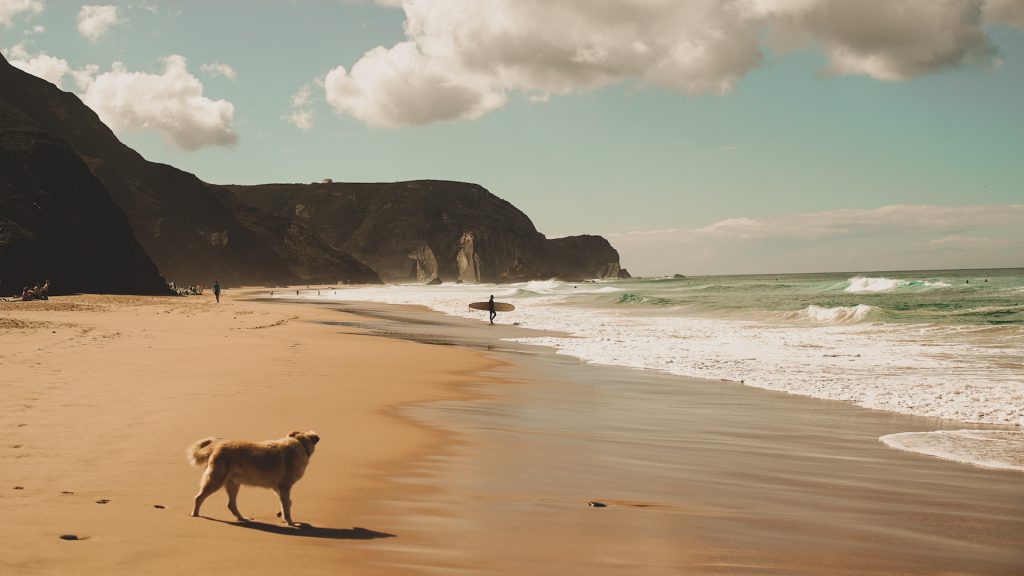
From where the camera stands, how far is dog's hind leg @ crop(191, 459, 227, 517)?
4.32 m

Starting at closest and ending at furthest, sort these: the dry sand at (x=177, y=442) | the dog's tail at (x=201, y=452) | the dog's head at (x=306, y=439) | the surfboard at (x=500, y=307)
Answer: the dry sand at (x=177, y=442), the dog's tail at (x=201, y=452), the dog's head at (x=306, y=439), the surfboard at (x=500, y=307)

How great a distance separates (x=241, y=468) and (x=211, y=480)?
184mm

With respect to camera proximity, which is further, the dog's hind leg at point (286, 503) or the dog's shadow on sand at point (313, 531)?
the dog's hind leg at point (286, 503)

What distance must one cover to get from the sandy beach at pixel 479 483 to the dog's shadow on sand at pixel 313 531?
20 millimetres

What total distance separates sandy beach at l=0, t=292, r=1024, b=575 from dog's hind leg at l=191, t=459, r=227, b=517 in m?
0.13

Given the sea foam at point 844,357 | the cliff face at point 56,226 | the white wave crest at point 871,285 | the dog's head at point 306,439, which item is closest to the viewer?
the dog's head at point 306,439

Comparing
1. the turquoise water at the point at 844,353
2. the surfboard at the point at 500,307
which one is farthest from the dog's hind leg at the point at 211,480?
the surfboard at the point at 500,307

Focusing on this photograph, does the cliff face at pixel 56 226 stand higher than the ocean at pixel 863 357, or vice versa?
the cliff face at pixel 56 226

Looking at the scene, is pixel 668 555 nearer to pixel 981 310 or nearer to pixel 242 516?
pixel 242 516

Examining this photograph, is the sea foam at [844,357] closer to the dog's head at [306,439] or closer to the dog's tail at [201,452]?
the dog's head at [306,439]

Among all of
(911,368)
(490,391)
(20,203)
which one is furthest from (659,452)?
(20,203)

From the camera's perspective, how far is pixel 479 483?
5.85 meters

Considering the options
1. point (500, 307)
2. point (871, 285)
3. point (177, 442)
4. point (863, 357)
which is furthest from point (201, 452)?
point (871, 285)

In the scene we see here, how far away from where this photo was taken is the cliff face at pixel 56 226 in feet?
120
